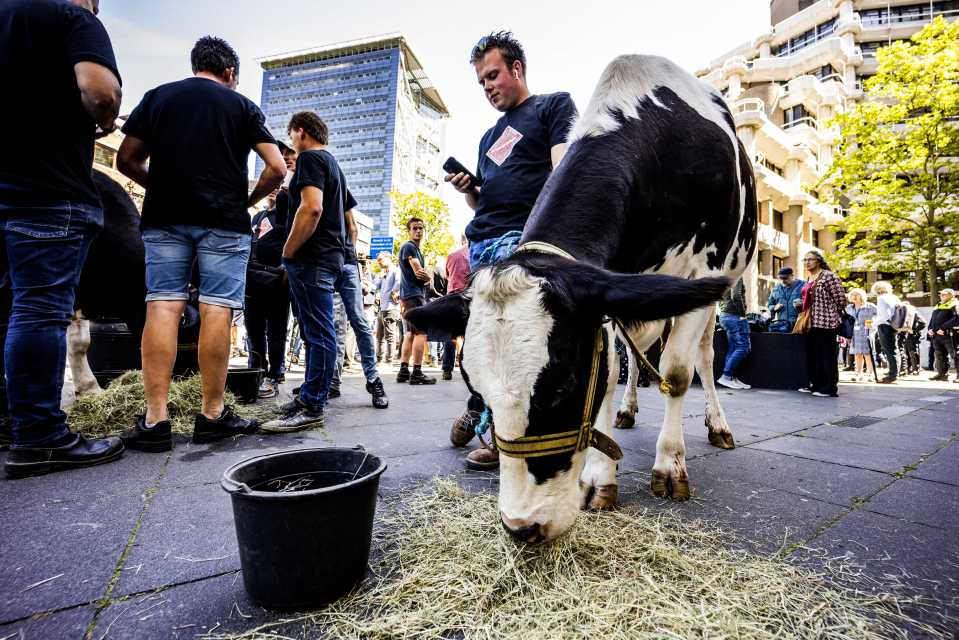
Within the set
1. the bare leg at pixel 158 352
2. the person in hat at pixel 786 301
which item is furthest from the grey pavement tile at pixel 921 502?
the person in hat at pixel 786 301

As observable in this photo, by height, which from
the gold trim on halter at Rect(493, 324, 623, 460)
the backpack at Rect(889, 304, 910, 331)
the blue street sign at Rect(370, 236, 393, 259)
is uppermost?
the blue street sign at Rect(370, 236, 393, 259)

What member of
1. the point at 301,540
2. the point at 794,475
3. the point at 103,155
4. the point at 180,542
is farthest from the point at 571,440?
the point at 103,155

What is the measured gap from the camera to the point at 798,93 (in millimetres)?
31016

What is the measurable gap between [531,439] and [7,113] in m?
3.23

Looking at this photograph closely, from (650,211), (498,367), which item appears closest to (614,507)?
(498,367)

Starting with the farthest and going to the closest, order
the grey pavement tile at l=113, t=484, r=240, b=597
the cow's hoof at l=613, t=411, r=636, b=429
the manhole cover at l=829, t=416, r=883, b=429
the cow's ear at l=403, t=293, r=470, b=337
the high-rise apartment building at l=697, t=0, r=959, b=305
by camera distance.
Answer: the high-rise apartment building at l=697, t=0, r=959, b=305 < the manhole cover at l=829, t=416, r=883, b=429 < the cow's hoof at l=613, t=411, r=636, b=429 < the cow's ear at l=403, t=293, r=470, b=337 < the grey pavement tile at l=113, t=484, r=240, b=597

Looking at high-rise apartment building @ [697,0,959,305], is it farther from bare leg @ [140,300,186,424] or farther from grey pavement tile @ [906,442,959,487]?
bare leg @ [140,300,186,424]

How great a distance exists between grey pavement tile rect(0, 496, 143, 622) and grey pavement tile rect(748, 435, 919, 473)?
393 centimetres

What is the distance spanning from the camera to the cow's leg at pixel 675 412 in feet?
7.63

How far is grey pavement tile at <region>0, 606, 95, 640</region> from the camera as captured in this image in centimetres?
120

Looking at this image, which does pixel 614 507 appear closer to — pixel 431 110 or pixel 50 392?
pixel 50 392

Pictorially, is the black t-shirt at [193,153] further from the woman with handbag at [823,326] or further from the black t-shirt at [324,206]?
the woman with handbag at [823,326]

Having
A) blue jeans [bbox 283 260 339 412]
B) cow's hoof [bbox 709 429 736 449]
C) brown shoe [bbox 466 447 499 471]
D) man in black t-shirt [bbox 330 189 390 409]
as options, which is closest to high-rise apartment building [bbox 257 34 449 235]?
man in black t-shirt [bbox 330 189 390 409]

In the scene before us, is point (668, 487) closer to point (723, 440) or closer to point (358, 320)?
point (723, 440)
